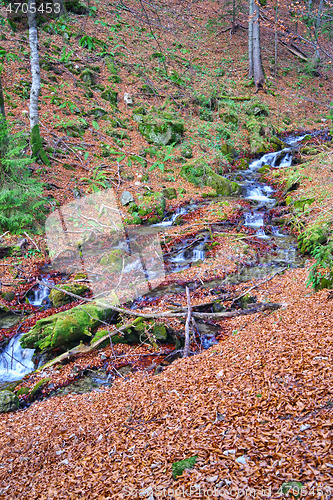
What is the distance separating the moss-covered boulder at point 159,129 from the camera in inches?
600

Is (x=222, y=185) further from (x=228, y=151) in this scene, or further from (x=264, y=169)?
(x=228, y=151)

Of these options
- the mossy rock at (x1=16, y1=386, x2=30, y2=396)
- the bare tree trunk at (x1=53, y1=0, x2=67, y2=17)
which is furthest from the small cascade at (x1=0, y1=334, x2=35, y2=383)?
the bare tree trunk at (x1=53, y1=0, x2=67, y2=17)

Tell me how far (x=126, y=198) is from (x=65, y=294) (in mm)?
5583

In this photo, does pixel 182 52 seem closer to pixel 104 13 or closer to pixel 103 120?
pixel 104 13

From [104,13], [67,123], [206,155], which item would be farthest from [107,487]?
[104,13]

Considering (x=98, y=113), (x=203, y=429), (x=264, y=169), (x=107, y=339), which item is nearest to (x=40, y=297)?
(x=107, y=339)

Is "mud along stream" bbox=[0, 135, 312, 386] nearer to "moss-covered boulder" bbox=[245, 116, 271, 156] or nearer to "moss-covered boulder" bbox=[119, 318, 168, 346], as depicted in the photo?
"moss-covered boulder" bbox=[119, 318, 168, 346]

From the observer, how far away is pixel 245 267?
8336mm

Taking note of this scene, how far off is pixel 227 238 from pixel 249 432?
764 cm

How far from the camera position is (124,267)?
859 centimetres

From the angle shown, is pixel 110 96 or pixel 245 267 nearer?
pixel 245 267

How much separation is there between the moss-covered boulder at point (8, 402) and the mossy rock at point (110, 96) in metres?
15.1

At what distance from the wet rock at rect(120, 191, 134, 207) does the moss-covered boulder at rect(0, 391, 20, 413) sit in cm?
807

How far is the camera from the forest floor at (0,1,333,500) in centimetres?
234
